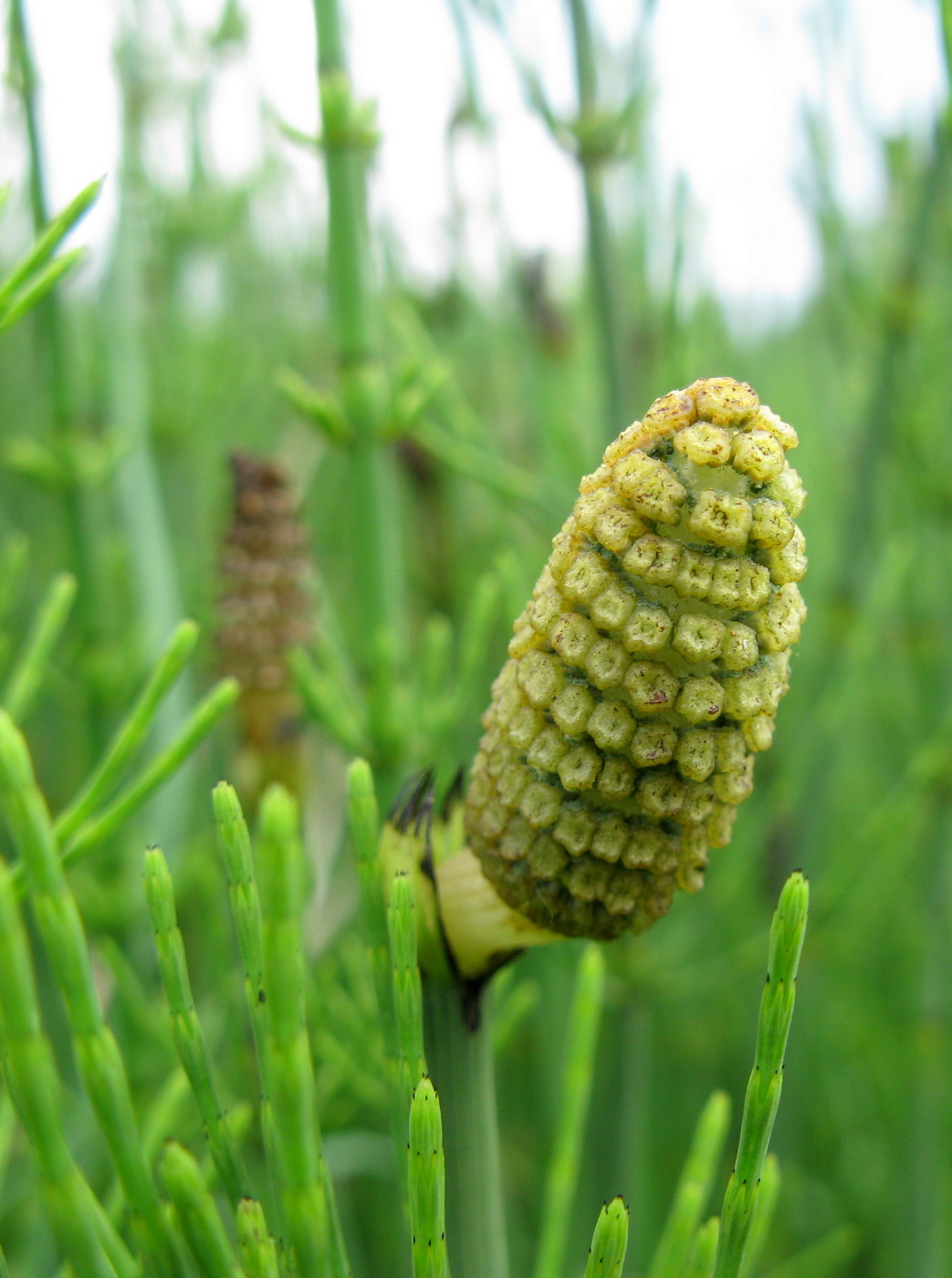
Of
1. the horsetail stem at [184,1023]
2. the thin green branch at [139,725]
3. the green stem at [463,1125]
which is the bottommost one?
the green stem at [463,1125]

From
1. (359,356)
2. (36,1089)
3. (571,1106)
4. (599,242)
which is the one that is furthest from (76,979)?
(599,242)

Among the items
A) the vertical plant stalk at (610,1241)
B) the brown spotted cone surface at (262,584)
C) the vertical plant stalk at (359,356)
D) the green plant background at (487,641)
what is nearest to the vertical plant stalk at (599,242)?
the green plant background at (487,641)

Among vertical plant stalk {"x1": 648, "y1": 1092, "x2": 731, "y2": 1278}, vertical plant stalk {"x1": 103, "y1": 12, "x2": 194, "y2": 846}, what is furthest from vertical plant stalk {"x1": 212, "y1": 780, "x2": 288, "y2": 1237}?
vertical plant stalk {"x1": 103, "y1": 12, "x2": 194, "y2": 846}

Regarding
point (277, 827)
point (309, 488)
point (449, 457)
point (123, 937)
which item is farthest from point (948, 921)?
point (309, 488)

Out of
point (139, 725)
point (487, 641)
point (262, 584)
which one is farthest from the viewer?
point (487, 641)

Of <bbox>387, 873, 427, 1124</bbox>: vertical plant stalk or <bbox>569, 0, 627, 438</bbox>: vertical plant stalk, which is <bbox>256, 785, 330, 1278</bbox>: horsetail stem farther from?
<bbox>569, 0, 627, 438</bbox>: vertical plant stalk

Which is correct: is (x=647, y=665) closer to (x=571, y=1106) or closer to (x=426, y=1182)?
(x=426, y=1182)

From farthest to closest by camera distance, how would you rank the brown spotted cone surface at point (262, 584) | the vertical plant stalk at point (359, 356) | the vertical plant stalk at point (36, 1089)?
the brown spotted cone surface at point (262, 584), the vertical plant stalk at point (359, 356), the vertical plant stalk at point (36, 1089)

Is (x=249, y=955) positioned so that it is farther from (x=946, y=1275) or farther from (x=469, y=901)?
(x=946, y=1275)

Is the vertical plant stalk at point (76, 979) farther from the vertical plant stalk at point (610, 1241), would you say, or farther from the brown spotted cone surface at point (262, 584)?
the brown spotted cone surface at point (262, 584)

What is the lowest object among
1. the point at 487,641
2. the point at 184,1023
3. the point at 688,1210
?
the point at 688,1210
